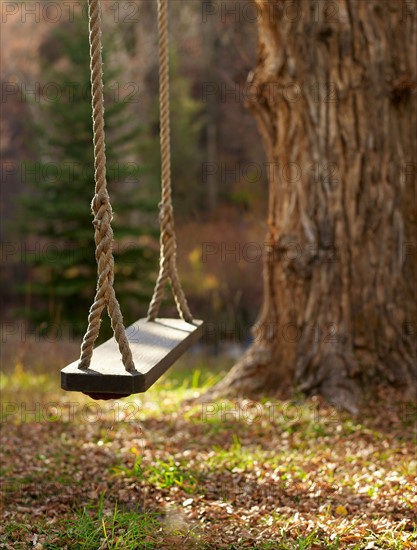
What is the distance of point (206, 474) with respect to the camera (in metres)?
3.78

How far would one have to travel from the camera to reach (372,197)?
4859 millimetres

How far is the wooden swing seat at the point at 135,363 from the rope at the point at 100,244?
0.21 ft

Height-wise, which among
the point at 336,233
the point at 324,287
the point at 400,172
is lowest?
the point at 324,287

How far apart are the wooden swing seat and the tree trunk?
161cm

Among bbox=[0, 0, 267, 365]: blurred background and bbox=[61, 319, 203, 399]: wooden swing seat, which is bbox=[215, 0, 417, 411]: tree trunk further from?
bbox=[61, 319, 203, 399]: wooden swing seat

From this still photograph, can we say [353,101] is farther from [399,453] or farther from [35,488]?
[35,488]

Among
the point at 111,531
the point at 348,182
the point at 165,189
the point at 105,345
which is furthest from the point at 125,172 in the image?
the point at 111,531

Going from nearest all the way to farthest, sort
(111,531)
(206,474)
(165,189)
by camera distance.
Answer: (111,531), (165,189), (206,474)

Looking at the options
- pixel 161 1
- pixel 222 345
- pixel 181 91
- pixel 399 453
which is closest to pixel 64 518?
pixel 399 453

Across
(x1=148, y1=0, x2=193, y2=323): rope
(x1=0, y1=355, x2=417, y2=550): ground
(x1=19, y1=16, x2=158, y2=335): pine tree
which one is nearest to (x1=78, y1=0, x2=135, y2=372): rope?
(x1=148, y1=0, x2=193, y2=323): rope

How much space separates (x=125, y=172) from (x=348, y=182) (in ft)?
21.2

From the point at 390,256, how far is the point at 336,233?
0.37 metres

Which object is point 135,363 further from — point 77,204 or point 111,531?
point 77,204

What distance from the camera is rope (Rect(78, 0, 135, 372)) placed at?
97.3 inches
